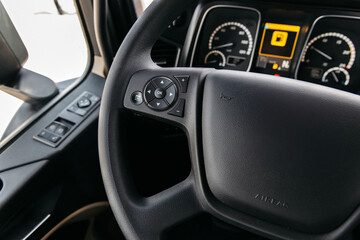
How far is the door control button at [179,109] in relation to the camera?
0.67 meters

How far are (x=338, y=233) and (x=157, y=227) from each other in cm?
33

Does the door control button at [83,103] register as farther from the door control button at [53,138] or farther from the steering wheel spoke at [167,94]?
the steering wheel spoke at [167,94]

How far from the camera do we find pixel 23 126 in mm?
1026

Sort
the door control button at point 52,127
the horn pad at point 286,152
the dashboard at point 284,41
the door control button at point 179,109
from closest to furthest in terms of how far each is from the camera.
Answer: the horn pad at point 286,152
the door control button at point 179,109
the dashboard at point 284,41
the door control button at point 52,127

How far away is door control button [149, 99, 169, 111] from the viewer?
68 cm

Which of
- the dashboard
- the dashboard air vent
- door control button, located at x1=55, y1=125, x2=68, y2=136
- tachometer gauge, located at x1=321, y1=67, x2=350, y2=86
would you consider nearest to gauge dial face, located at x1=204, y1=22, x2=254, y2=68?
the dashboard

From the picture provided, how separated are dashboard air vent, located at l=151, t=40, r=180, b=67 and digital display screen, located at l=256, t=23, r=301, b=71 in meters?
0.29

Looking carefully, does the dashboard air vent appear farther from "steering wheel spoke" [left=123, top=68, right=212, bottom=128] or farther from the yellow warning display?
"steering wheel spoke" [left=123, top=68, right=212, bottom=128]

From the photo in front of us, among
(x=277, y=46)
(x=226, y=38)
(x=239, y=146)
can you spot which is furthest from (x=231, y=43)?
(x=239, y=146)

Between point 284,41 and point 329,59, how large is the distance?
143mm

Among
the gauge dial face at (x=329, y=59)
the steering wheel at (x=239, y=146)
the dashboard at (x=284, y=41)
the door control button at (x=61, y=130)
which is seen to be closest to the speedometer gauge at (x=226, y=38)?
the dashboard at (x=284, y=41)

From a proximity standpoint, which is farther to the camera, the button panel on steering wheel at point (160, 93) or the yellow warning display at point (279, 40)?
the yellow warning display at point (279, 40)

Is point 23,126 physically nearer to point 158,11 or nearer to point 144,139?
point 144,139

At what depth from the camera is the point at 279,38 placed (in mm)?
975
